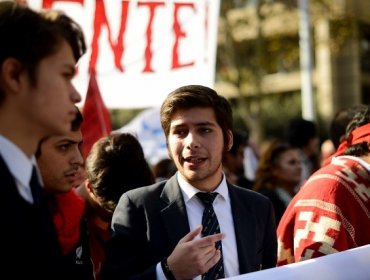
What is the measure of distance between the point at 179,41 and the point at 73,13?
0.89m

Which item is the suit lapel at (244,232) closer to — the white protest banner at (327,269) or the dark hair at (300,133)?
the white protest banner at (327,269)

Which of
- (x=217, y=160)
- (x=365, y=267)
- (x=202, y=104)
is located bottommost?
(x=365, y=267)

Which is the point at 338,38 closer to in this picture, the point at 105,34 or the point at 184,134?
the point at 105,34

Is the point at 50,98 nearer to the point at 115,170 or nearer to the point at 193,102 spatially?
the point at 193,102

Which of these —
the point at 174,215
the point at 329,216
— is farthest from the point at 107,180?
the point at 329,216

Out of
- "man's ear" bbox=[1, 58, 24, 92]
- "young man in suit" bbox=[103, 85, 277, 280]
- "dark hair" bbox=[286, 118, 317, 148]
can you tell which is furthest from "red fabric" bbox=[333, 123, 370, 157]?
"dark hair" bbox=[286, 118, 317, 148]

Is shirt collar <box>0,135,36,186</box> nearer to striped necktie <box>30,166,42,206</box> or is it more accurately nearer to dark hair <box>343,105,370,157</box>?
striped necktie <box>30,166,42,206</box>

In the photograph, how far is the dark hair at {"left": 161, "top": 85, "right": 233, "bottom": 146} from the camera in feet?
9.12

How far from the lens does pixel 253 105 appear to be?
21797mm

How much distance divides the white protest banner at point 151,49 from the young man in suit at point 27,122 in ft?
12.1

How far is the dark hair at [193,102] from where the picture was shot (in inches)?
109

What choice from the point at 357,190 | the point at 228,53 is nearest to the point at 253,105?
the point at 228,53

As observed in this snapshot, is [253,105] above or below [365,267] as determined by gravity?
below

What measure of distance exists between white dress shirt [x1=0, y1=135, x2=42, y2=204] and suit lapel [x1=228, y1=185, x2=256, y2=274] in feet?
3.81
